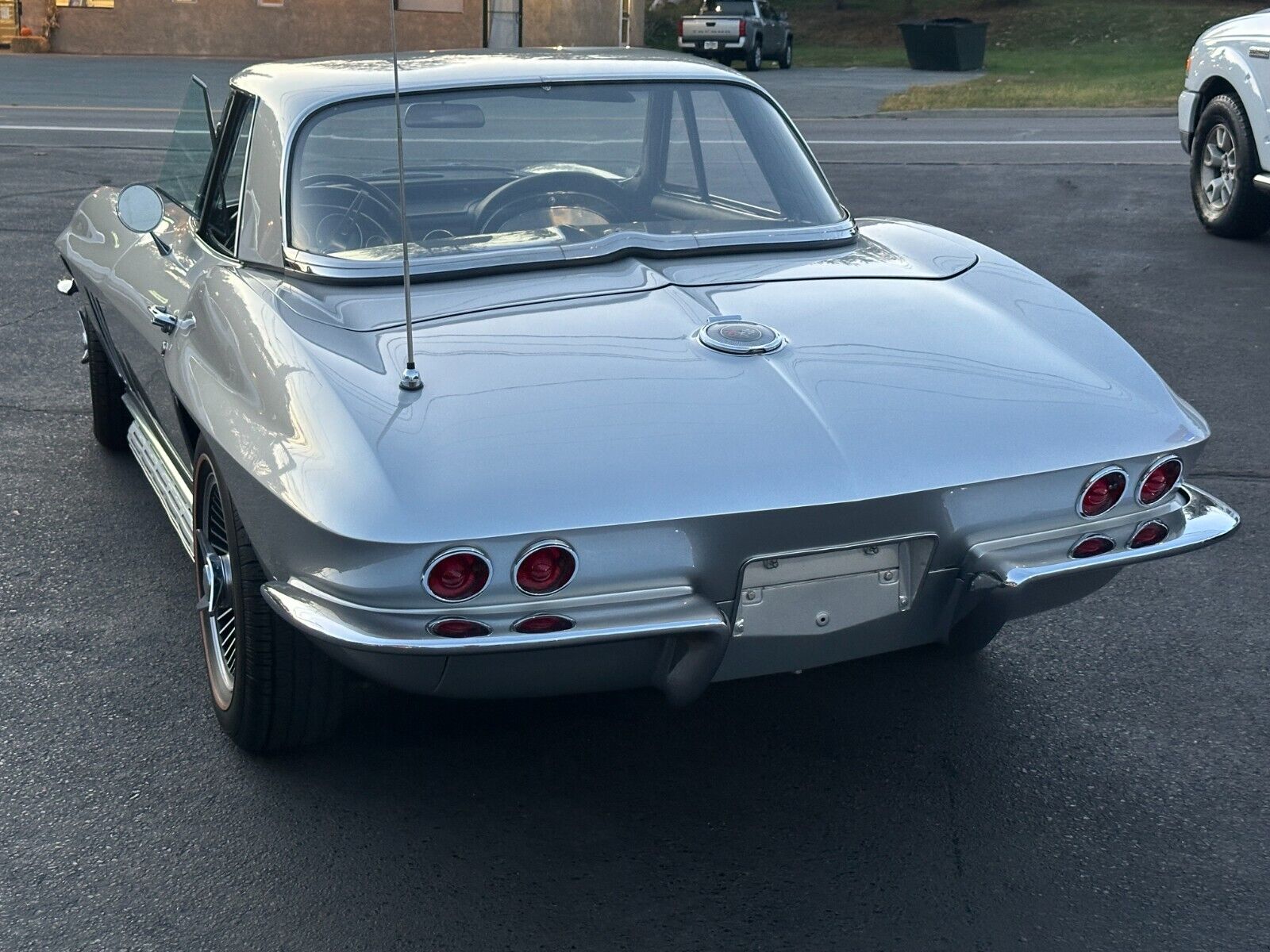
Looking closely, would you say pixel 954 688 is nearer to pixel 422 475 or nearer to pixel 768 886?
pixel 768 886

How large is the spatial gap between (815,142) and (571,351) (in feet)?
42.3

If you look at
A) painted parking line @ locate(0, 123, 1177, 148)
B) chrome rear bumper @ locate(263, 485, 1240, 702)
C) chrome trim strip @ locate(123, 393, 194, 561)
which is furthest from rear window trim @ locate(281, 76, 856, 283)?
painted parking line @ locate(0, 123, 1177, 148)

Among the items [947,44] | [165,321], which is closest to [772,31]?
[947,44]

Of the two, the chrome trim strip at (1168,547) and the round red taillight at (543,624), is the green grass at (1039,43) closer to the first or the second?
the chrome trim strip at (1168,547)

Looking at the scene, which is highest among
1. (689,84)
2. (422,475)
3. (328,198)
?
(689,84)

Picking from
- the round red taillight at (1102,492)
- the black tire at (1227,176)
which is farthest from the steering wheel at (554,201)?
the black tire at (1227,176)

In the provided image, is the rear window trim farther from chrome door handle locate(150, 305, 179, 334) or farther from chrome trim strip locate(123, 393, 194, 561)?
chrome trim strip locate(123, 393, 194, 561)

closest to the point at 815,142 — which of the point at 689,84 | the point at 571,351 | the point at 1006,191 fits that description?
the point at 1006,191

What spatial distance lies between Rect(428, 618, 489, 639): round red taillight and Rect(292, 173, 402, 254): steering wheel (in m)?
1.25

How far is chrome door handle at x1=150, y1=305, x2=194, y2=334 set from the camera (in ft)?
11.4

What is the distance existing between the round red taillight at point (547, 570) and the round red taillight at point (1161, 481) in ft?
4.05

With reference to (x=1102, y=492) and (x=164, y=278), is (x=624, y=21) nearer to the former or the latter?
(x=164, y=278)

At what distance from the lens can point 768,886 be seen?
2859mm

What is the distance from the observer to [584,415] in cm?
276
